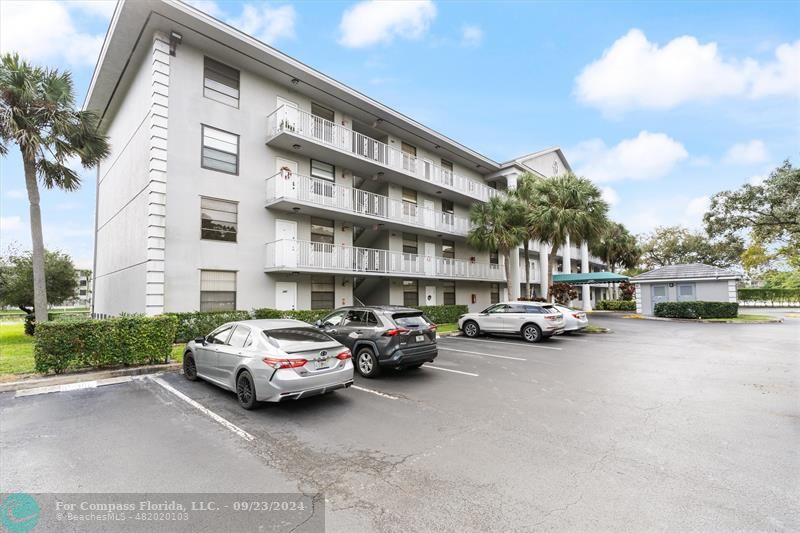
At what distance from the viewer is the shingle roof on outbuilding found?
23547mm

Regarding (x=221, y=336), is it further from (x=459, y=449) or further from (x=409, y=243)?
(x=409, y=243)

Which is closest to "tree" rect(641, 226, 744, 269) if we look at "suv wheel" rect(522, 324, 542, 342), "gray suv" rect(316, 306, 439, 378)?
"suv wheel" rect(522, 324, 542, 342)

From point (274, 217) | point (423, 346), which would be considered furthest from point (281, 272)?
point (423, 346)

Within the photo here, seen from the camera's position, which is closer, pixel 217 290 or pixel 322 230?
pixel 217 290

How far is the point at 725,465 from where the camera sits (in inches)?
156

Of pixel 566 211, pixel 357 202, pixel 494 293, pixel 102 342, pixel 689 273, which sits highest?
pixel 566 211

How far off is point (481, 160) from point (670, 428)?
21837mm

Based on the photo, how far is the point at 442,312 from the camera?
20672 mm

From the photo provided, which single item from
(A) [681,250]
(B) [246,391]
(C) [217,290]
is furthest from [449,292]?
(A) [681,250]

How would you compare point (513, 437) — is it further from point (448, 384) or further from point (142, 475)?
point (142, 475)

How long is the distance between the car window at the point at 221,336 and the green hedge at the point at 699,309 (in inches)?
1123

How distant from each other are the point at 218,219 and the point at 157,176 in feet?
7.64

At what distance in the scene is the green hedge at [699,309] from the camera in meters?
23.1

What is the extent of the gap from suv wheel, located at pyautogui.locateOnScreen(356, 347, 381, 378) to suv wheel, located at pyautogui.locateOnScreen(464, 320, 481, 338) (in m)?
8.45
